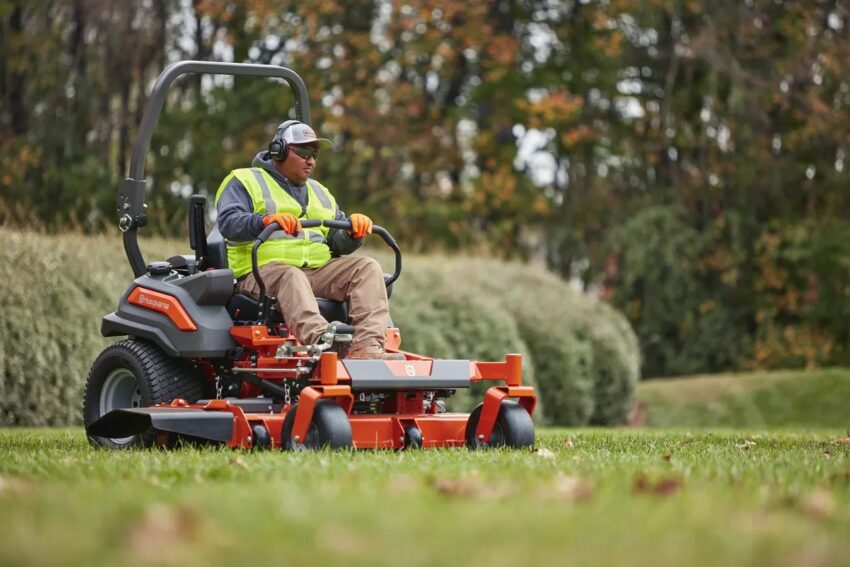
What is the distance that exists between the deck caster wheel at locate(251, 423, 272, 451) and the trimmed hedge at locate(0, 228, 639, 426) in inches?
191

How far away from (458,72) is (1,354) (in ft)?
44.7

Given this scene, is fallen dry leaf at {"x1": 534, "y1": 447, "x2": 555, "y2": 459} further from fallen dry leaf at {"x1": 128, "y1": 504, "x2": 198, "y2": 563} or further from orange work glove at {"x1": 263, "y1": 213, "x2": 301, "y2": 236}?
fallen dry leaf at {"x1": 128, "y1": 504, "x2": 198, "y2": 563}

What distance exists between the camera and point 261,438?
7.29 meters

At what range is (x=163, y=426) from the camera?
7223mm

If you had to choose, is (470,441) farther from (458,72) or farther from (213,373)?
(458,72)

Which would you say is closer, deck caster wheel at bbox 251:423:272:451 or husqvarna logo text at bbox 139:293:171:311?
deck caster wheel at bbox 251:423:272:451

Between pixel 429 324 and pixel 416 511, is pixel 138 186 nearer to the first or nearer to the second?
pixel 416 511

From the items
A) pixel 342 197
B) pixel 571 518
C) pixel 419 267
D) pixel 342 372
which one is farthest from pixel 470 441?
pixel 342 197

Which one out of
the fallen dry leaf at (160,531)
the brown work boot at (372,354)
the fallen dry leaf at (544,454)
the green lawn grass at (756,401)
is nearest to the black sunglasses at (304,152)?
the brown work boot at (372,354)

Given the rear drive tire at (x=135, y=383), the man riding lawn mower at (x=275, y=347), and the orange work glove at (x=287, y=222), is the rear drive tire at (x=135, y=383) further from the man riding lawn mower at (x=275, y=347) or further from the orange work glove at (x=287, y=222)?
the orange work glove at (x=287, y=222)

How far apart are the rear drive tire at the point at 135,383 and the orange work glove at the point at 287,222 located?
1.12 meters

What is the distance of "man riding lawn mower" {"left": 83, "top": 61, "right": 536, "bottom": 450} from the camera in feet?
24.1

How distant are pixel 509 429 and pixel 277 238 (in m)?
1.69

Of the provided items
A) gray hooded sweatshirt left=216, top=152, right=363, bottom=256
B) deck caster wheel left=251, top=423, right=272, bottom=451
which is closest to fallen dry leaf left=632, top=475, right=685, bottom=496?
deck caster wheel left=251, top=423, right=272, bottom=451
